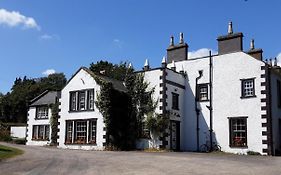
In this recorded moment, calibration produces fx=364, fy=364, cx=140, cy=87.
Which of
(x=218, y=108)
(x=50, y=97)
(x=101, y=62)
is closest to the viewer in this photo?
(x=218, y=108)

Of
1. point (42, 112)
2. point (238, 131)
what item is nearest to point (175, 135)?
point (238, 131)

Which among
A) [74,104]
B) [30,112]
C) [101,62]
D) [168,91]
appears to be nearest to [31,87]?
[101,62]

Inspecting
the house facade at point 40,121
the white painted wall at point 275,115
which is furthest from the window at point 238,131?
the house facade at point 40,121

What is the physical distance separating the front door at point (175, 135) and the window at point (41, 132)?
15670 millimetres

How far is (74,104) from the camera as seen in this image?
110 ft

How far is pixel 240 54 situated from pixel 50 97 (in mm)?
23133

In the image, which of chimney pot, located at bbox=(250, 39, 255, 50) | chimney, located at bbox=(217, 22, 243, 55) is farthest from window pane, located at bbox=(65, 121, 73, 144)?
chimney pot, located at bbox=(250, 39, 255, 50)

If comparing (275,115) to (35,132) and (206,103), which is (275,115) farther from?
(35,132)

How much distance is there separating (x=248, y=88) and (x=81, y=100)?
575 inches

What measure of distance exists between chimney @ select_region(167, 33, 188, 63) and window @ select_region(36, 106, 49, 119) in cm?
1583

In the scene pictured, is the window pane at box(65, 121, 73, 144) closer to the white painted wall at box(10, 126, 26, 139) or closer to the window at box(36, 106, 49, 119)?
the window at box(36, 106, 49, 119)

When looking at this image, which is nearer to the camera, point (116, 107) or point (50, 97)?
point (116, 107)

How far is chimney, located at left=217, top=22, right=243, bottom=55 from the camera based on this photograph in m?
30.8

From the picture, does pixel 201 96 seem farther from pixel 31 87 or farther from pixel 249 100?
pixel 31 87
